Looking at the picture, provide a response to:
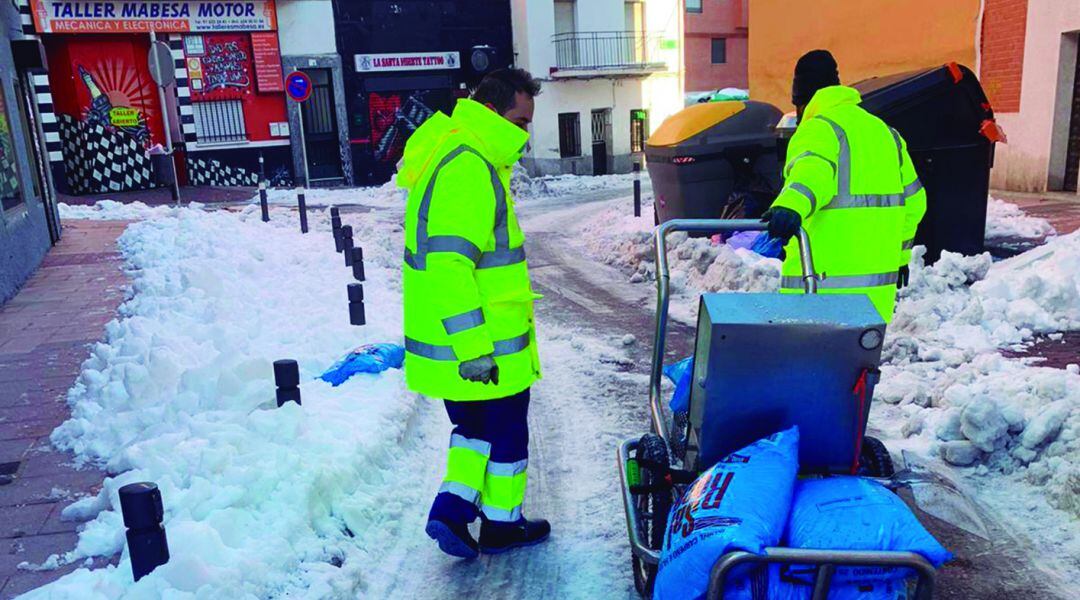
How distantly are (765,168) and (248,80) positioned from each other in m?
18.4

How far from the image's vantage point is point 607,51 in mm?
28312

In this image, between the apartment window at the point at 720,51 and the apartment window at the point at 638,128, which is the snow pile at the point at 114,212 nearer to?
the apartment window at the point at 638,128

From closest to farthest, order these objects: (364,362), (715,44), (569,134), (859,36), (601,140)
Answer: (364,362), (859,36), (569,134), (601,140), (715,44)

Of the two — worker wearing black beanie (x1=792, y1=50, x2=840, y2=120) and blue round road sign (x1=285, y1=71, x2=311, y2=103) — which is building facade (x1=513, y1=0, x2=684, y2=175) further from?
worker wearing black beanie (x1=792, y1=50, x2=840, y2=120)

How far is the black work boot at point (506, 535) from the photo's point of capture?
354 centimetres

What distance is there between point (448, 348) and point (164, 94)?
68.0 feet

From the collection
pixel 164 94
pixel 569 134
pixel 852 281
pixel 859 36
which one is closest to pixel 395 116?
pixel 569 134

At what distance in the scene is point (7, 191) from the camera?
988cm

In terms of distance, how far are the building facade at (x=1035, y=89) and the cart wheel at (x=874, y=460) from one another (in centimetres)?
1156

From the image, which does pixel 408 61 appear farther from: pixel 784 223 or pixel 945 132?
pixel 784 223

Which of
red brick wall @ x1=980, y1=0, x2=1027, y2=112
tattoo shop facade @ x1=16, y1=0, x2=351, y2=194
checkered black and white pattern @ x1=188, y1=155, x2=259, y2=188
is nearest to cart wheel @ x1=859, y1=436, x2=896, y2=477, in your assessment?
red brick wall @ x1=980, y1=0, x2=1027, y2=112

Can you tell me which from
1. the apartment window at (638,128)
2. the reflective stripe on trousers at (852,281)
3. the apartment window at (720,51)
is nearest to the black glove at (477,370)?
the reflective stripe on trousers at (852,281)

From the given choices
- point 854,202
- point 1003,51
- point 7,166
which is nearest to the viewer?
point 854,202

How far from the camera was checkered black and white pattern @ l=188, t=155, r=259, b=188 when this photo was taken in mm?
23828
